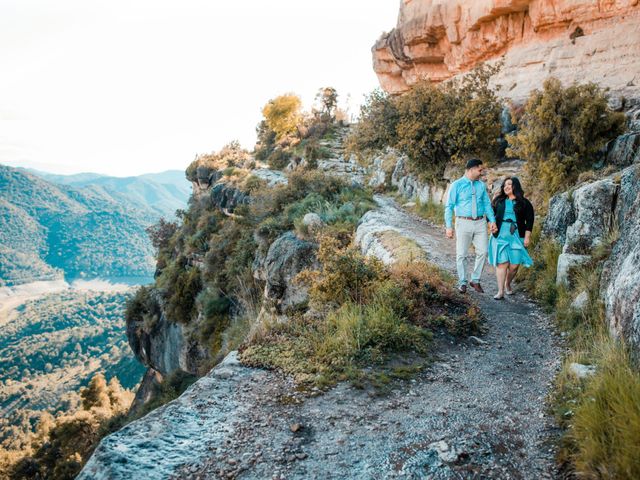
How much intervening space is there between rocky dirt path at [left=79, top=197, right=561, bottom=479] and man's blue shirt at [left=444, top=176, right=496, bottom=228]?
2.42 meters

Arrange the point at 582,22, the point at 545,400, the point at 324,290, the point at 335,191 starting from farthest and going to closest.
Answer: the point at 582,22
the point at 335,191
the point at 324,290
the point at 545,400

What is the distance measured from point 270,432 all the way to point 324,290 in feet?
8.54

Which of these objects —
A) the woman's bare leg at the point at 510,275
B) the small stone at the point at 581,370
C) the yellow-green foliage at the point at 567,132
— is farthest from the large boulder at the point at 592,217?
the small stone at the point at 581,370

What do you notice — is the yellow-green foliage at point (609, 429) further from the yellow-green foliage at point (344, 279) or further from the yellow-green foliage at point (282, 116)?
the yellow-green foliage at point (282, 116)

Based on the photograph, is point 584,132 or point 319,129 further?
point 319,129

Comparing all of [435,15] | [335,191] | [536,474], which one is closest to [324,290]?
[536,474]

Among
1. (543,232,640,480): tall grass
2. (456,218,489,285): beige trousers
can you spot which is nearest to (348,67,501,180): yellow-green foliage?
(456,218,489,285): beige trousers

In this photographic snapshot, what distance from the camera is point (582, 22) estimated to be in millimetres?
17484

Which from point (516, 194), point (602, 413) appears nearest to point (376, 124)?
point (516, 194)

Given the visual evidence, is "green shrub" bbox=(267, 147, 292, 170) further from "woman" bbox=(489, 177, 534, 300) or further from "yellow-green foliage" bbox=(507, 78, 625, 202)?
"woman" bbox=(489, 177, 534, 300)

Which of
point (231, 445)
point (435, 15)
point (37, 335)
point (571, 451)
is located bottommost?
point (37, 335)

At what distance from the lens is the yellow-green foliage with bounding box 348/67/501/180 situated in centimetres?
1295

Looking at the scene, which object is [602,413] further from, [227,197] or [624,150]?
[227,197]

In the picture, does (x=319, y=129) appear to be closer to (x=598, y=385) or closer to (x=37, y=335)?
(x=598, y=385)
